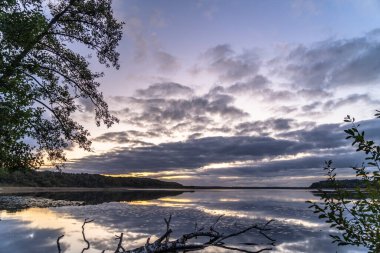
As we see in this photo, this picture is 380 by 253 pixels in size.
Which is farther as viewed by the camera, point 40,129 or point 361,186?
point 40,129

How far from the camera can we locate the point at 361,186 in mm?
5504

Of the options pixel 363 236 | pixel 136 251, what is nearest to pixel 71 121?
pixel 136 251

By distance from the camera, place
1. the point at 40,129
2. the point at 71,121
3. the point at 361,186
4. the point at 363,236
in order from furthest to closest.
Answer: the point at 71,121 < the point at 40,129 < the point at 361,186 < the point at 363,236

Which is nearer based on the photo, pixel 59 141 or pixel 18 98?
pixel 18 98

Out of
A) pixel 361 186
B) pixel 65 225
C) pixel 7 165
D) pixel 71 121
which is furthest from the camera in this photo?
pixel 65 225

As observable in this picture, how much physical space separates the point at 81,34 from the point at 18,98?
5099 mm

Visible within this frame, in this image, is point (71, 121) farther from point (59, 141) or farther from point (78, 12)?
point (78, 12)

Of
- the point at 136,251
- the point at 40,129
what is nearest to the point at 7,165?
the point at 40,129

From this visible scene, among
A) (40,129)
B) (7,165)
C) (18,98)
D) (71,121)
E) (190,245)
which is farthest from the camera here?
(71,121)

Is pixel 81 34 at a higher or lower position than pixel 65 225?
higher

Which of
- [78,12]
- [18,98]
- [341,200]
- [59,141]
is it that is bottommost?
[341,200]

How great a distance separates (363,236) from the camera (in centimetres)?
510

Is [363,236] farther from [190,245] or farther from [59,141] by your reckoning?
[59,141]

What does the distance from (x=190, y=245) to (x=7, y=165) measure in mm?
11401
